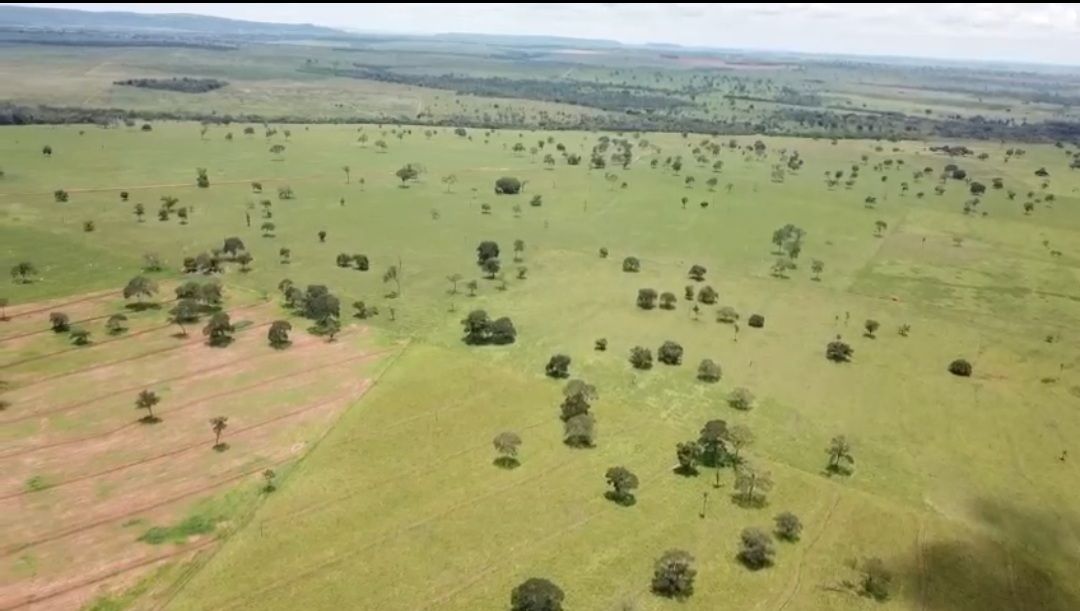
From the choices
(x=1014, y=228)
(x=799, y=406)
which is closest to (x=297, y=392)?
(x=799, y=406)

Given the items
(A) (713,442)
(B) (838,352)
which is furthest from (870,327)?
(A) (713,442)

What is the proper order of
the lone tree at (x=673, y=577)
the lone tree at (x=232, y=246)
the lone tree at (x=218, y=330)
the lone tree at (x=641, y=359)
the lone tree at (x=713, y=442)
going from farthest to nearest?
1. the lone tree at (x=232, y=246)
2. the lone tree at (x=218, y=330)
3. the lone tree at (x=641, y=359)
4. the lone tree at (x=713, y=442)
5. the lone tree at (x=673, y=577)

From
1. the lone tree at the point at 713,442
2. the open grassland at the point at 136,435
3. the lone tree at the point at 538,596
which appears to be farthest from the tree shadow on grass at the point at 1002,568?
the open grassland at the point at 136,435

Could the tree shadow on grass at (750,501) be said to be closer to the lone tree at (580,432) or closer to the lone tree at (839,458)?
the lone tree at (839,458)

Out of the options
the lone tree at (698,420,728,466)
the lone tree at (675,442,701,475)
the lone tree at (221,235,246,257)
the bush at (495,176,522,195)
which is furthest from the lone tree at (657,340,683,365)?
the bush at (495,176,522,195)

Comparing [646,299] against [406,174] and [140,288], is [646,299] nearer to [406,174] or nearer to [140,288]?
[140,288]

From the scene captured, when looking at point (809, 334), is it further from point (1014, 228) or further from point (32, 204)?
point (32, 204)
